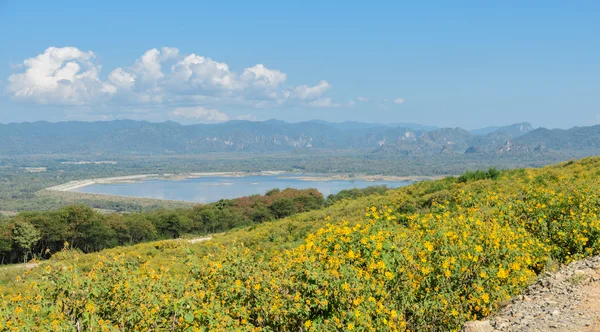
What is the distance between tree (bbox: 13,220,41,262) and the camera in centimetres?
4822

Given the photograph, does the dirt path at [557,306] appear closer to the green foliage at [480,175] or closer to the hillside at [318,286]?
the hillside at [318,286]

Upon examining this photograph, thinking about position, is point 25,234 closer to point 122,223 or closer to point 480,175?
point 122,223

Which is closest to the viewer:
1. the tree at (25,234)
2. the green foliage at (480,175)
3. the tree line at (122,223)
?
the green foliage at (480,175)

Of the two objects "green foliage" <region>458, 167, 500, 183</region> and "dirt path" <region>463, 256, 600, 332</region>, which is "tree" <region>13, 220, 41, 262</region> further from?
"dirt path" <region>463, 256, 600, 332</region>

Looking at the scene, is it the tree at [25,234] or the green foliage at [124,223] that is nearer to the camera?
the tree at [25,234]

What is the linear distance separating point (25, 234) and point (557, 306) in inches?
2096

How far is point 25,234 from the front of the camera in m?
→ 48.6

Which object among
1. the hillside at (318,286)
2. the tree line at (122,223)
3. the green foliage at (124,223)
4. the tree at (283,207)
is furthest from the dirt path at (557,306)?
the tree at (283,207)

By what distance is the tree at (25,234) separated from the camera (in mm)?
48219

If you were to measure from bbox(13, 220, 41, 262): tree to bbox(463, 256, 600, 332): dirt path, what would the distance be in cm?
5156

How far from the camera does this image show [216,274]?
7039mm

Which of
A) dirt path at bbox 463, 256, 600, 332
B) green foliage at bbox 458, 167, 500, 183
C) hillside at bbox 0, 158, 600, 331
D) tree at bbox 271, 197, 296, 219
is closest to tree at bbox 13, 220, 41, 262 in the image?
tree at bbox 271, 197, 296, 219

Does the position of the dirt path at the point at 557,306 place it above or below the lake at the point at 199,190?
above

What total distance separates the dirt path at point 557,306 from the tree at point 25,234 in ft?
169
